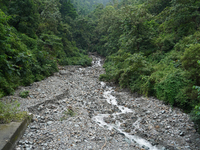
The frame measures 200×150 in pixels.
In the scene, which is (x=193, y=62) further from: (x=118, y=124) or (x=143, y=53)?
(x=143, y=53)

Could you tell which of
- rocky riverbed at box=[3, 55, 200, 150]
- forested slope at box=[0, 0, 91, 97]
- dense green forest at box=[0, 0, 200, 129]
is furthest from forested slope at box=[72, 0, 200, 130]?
forested slope at box=[0, 0, 91, 97]

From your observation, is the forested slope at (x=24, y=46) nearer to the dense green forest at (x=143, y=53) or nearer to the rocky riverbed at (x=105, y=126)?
the dense green forest at (x=143, y=53)

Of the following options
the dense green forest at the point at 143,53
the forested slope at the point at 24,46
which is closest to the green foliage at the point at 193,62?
the dense green forest at the point at 143,53

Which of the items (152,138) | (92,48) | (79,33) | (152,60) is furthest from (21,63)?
(92,48)

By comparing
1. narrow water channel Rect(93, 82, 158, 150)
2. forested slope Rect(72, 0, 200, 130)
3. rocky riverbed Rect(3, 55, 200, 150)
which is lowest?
narrow water channel Rect(93, 82, 158, 150)

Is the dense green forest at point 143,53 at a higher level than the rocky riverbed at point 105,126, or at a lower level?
higher

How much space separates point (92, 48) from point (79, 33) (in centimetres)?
699

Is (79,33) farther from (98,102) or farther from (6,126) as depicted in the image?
(6,126)

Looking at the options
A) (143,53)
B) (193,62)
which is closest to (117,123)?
(193,62)

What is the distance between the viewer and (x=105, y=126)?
7.57 meters

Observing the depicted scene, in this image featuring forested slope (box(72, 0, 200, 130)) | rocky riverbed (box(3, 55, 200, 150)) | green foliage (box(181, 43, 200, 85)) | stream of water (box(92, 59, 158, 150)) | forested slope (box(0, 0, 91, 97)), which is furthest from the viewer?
forested slope (box(0, 0, 91, 97))

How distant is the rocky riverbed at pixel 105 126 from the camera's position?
218 inches

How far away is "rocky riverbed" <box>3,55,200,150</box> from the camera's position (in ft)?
18.2

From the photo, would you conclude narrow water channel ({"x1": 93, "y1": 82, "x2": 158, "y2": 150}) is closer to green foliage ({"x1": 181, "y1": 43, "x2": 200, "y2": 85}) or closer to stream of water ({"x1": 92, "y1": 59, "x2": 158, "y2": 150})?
stream of water ({"x1": 92, "y1": 59, "x2": 158, "y2": 150})
